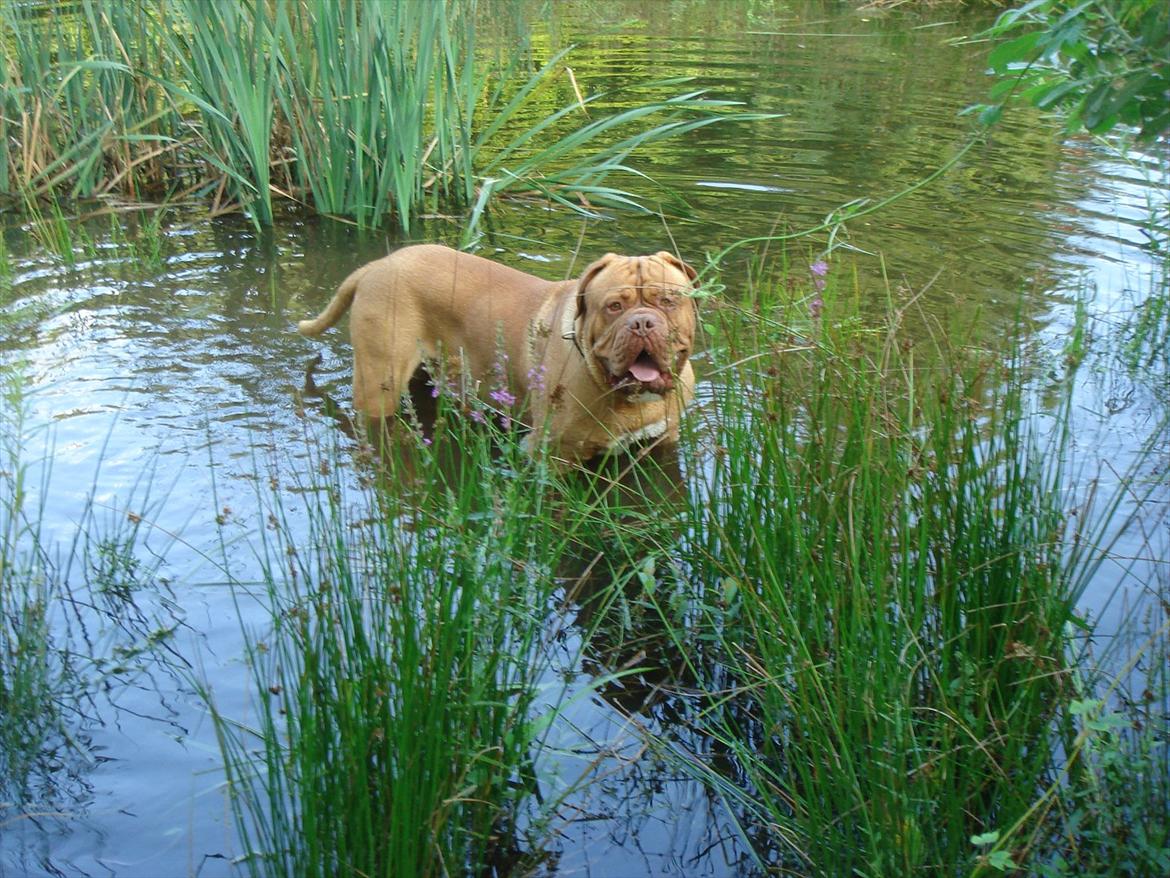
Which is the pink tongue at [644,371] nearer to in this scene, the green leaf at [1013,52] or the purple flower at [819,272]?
the purple flower at [819,272]

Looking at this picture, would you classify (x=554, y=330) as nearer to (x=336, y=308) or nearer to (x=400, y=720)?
(x=336, y=308)

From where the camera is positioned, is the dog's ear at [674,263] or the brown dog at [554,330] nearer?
the brown dog at [554,330]

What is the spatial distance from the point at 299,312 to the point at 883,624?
183 inches

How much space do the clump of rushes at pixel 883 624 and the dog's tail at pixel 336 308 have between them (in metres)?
2.70

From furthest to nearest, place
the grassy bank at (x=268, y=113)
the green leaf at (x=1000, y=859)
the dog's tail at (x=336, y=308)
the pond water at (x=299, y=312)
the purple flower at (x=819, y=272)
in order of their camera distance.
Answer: the grassy bank at (x=268, y=113) → the dog's tail at (x=336, y=308) → the purple flower at (x=819, y=272) → the pond water at (x=299, y=312) → the green leaf at (x=1000, y=859)

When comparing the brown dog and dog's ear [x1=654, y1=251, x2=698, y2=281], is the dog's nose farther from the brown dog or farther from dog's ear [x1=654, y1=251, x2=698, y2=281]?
dog's ear [x1=654, y1=251, x2=698, y2=281]

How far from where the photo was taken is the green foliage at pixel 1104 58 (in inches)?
91.2

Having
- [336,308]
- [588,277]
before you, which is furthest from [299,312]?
[588,277]

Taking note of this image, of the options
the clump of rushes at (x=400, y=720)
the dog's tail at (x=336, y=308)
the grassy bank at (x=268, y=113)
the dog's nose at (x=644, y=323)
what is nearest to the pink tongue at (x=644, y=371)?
the dog's nose at (x=644, y=323)

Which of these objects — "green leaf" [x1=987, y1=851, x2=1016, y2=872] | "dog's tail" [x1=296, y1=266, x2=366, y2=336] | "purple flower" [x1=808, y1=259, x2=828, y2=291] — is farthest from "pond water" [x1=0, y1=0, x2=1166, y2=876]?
"green leaf" [x1=987, y1=851, x2=1016, y2=872]

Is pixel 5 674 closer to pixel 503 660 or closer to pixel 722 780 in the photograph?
pixel 503 660

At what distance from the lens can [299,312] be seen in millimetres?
6492

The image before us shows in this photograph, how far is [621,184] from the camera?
8477mm

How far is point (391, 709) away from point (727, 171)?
6.70 m
